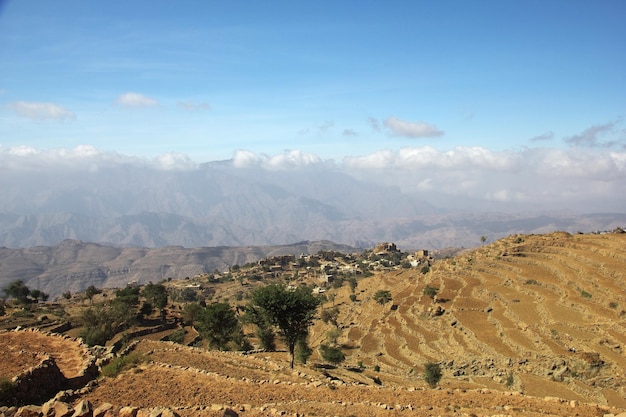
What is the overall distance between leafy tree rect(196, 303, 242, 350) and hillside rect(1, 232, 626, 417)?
5769mm

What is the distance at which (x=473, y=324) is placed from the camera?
172 feet

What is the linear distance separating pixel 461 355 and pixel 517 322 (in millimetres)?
10296

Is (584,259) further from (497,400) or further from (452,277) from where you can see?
(497,400)

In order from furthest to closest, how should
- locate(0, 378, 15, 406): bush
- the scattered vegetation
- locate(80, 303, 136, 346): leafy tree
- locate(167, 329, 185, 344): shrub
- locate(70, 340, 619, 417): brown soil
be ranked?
1. the scattered vegetation
2. locate(167, 329, 185, 344): shrub
3. locate(80, 303, 136, 346): leafy tree
4. locate(0, 378, 15, 406): bush
5. locate(70, 340, 619, 417): brown soil

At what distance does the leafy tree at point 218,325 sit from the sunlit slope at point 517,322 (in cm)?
1568

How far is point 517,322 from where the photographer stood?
4950 cm

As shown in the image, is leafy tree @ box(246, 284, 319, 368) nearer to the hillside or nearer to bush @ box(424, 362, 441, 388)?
the hillside

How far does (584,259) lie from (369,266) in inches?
4037

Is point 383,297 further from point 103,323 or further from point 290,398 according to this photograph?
point 290,398

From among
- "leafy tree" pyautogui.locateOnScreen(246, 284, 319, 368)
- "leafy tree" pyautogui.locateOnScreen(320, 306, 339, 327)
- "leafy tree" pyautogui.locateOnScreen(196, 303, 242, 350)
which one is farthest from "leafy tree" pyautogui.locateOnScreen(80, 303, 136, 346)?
"leafy tree" pyautogui.locateOnScreen(320, 306, 339, 327)

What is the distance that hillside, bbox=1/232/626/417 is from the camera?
64.6ft

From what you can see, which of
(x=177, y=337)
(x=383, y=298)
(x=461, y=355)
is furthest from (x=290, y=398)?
(x=383, y=298)

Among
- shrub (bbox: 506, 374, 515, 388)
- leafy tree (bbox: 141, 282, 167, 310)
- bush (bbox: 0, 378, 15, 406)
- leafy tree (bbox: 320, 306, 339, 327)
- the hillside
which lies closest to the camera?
bush (bbox: 0, 378, 15, 406)

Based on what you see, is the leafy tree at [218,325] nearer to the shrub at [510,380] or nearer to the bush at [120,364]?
the bush at [120,364]
